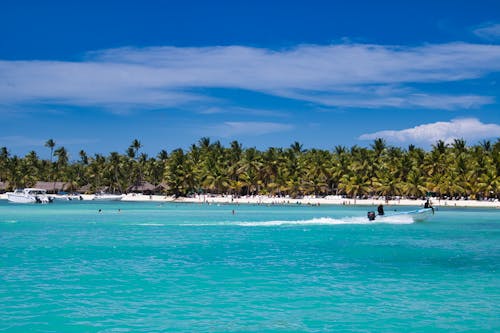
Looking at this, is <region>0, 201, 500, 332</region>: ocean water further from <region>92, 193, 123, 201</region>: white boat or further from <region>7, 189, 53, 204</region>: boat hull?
<region>92, 193, 123, 201</region>: white boat

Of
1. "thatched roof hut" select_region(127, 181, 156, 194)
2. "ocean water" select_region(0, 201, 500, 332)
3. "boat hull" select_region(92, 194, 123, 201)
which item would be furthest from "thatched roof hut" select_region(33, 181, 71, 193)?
"ocean water" select_region(0, 201, 500, 332)

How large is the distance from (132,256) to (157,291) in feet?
36.0

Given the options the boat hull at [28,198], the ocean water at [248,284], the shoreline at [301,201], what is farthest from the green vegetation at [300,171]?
the ocean water at [248,284]

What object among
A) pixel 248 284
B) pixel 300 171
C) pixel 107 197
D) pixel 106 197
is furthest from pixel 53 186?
pixel 248 284

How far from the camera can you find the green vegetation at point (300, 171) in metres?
109

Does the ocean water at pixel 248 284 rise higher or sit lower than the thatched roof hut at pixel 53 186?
lower

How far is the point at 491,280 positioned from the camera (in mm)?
24953

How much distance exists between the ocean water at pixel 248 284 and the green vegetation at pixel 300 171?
222ft

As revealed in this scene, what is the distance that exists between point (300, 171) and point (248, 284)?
10453cm

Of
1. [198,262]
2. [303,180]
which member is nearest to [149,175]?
[303,180]

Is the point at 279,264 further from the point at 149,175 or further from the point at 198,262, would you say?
the point at 149,175

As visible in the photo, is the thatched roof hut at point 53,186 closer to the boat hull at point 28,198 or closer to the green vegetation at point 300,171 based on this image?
the green vegetation at point 300,171

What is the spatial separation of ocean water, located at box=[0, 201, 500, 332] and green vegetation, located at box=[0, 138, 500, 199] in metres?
67.7

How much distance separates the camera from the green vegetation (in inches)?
4283
